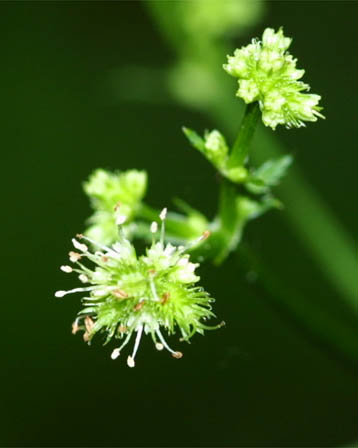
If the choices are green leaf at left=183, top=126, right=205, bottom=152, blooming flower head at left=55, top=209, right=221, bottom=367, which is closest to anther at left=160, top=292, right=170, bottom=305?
blooming flower head at left=55, top=209, right=221, bottom=367

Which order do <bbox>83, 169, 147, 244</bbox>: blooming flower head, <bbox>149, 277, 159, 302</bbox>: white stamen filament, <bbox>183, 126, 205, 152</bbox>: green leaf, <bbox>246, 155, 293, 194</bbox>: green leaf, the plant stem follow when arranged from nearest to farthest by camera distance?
<bbox>149, 277, 159, 302</bbox>: white stamen filament < the plant stem < <bbox>183, 126, 205, 152</bbox>: green leaf < <bbox>246, 155, 293, 194</bbox>: green leaf < <bbox>83, 169, 147, 244</bbox>: blooming flower head

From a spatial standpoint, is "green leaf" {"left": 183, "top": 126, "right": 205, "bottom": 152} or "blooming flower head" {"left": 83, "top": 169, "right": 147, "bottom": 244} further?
"blooming flower head" {"left": 83, "top": 169, "right": 147, "bottom": 244}

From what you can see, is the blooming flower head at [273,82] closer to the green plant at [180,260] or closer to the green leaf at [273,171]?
the green plant at [180,260]

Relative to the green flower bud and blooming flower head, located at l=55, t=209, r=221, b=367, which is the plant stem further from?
blooming flower head, located at l=55, t=209, r=221, b=367

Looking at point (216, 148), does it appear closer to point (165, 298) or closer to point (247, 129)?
point (247, 129)

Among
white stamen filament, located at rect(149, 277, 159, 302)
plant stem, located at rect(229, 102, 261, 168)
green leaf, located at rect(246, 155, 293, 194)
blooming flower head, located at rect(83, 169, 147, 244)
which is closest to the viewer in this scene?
white stamen filament, located at rect(149, 277, 159, 302)

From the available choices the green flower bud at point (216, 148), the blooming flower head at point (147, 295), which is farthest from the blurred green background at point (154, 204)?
the blooming flower head at point (147, 295)

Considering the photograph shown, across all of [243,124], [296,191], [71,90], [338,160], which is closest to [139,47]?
[71,90]
